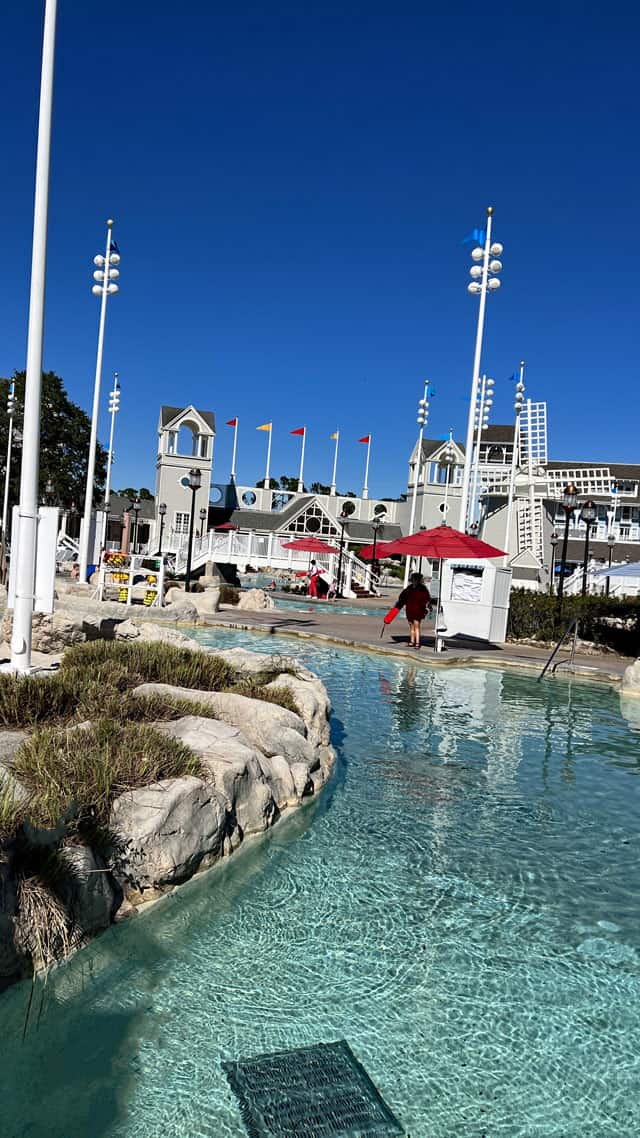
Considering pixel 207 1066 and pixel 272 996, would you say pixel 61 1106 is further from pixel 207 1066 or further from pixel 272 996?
pixel 272 996

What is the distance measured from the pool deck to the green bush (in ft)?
2.24

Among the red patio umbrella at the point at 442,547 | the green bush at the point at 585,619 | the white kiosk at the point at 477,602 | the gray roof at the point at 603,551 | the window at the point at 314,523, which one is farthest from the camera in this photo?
the gray roof at the point at 603,551

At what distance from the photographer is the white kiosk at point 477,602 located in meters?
20.2

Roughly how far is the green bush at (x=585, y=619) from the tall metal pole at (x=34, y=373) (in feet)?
50.4

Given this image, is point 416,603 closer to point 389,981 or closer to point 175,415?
point 389,981

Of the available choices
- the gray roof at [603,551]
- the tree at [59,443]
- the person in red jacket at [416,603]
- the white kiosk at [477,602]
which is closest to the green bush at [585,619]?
the white kiosk at [477,602]

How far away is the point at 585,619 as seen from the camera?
829 inches

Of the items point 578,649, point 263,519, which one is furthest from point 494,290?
point 263,519

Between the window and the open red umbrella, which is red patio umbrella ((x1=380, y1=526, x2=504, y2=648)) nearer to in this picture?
the open red umbrella

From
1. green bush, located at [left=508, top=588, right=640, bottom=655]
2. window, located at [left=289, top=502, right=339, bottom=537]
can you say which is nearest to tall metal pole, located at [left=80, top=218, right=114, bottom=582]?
green bush, located at [left=508, top=588, right=640, bottom=655]

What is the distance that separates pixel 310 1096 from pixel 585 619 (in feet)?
62.3

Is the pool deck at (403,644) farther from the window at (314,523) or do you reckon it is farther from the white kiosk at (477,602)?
the window at (314,523)

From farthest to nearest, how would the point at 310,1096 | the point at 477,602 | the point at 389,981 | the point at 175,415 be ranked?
1. the point at 175,415
2. the point at 477,602
3. the point at 389,981
4. the point at 310,1096

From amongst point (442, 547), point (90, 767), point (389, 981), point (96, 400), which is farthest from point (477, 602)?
point (389, 981)
